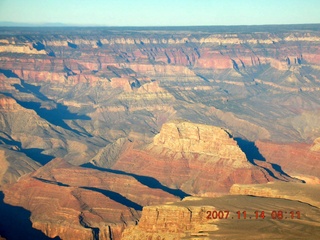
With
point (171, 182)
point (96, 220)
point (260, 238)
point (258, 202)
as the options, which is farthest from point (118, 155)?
point (260, 238)

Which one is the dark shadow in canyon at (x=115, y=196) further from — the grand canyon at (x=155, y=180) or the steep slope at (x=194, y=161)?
the steep slope at (x=194, y=161)

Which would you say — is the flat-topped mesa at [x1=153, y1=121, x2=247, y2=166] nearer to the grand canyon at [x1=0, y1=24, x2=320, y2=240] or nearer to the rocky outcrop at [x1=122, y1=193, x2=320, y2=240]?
the grand canyon at [x1=0, y1=24, x2=320, y2=240]

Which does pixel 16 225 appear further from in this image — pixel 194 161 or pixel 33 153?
pixel 33 153

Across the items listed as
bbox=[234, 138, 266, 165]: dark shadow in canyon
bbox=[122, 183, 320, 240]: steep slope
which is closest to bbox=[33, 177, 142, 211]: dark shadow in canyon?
bbox=[122, 183, 320, 240]: steep slope

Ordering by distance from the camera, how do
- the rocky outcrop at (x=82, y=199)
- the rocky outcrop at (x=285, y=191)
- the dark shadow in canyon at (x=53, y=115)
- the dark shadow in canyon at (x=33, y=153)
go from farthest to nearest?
the dark shadow in canyon at (x=53, y=115) → the dark shadow in canyon at (x=33, y=153) → the rocky outcrop at (x=82, y=199) → the rocky outcrop at (x=285, y=191)

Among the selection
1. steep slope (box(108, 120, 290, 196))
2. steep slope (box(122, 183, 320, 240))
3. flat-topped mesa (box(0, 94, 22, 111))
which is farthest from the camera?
flat-topped mesa (box(0, 94, 22, 111))

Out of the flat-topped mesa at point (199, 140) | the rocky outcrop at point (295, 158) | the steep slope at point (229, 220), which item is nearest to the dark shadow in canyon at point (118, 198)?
the steep slope at point (229, 220)

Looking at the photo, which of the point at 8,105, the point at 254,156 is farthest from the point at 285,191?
the point at 8,105
